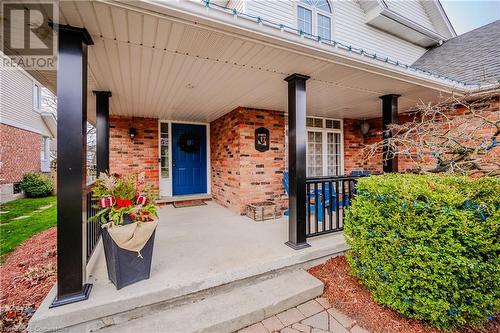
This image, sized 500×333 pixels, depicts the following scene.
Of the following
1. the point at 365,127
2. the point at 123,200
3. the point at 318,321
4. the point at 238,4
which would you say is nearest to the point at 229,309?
the point at 318,321

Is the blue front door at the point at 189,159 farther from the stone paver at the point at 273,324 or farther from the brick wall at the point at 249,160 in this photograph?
the stone paver at the point at 273,324

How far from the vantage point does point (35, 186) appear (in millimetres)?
8570

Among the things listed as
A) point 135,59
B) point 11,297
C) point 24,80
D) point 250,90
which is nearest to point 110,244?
point 11,297

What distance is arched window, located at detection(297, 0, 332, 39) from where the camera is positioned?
5418 mm

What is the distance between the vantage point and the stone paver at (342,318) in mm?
1981

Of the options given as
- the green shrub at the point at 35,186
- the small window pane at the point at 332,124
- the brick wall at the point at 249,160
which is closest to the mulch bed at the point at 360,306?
the brick wall at the point at 249,160

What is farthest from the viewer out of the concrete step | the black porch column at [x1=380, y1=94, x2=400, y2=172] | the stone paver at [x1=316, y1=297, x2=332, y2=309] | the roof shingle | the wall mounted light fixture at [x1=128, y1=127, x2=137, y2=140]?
the wall mounted light fixture at [x1=128, y1=127, x2=137, y2=140]

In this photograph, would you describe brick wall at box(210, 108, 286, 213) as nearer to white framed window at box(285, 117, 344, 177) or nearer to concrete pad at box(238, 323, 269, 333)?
white framed window at box(285, 117, 344, 177)

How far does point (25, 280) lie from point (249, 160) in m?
3.78

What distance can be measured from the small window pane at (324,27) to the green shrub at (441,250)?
5103mm

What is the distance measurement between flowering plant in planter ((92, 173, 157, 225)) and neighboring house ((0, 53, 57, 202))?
24.7 ft

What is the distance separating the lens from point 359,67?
9.26 feet

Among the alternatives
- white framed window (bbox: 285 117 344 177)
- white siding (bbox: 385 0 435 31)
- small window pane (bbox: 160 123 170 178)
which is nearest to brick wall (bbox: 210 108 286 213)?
white framed window (bbox: 285 117 344 177)

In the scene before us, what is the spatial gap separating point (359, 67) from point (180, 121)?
4868 mm
